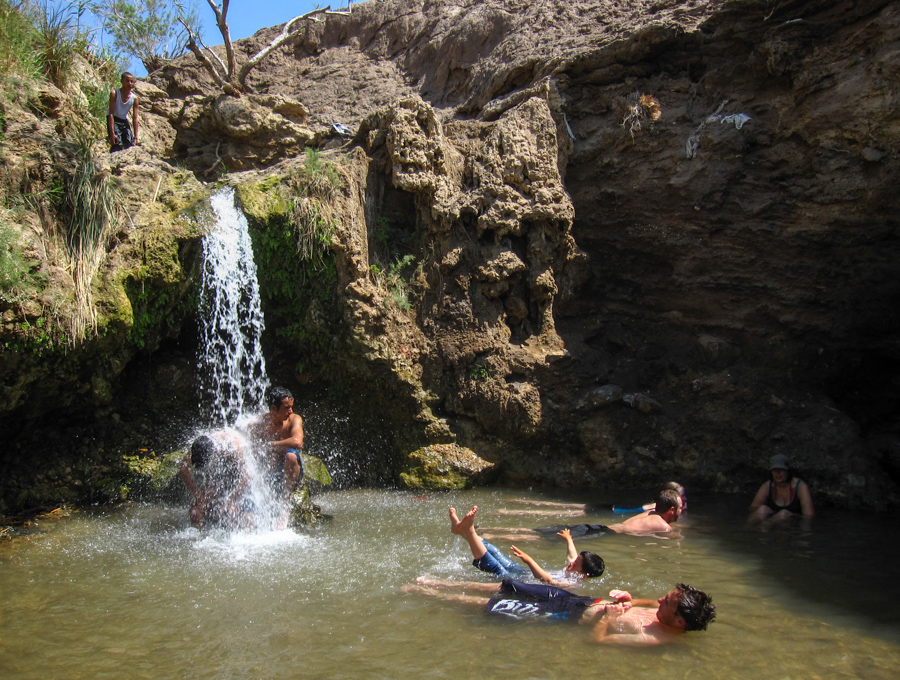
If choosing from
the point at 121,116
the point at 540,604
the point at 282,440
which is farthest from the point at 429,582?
the point at 121,116

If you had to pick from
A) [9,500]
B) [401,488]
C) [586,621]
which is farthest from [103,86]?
[586,621]

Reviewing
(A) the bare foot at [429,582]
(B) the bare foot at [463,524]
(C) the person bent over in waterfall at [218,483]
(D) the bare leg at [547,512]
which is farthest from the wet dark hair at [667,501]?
(C) the person bent over in waterfall at [218,483]

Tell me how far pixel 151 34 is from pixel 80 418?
10.0 metres

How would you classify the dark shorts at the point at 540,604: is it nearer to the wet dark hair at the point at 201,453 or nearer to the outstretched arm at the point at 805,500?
the wet dark hair at the point at 201,453

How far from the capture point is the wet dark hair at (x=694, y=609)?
366 cm

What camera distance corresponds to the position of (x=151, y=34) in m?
13.7

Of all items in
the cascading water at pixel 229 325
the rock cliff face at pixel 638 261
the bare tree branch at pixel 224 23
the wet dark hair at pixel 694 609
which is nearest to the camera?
the wet dark hair at pixel 694 609

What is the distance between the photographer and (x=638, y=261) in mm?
9141

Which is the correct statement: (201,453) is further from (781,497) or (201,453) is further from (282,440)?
(781,497)

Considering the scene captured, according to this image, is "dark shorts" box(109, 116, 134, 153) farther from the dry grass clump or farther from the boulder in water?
the dry grass clump

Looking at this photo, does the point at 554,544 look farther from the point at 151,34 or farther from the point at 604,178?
the point at 151,34

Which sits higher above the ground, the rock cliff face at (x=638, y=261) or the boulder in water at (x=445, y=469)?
the rock cliff face at (x=638, y=261)

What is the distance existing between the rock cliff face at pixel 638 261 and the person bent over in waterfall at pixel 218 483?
1953mm

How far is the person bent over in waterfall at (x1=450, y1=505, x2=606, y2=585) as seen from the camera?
4586mm
